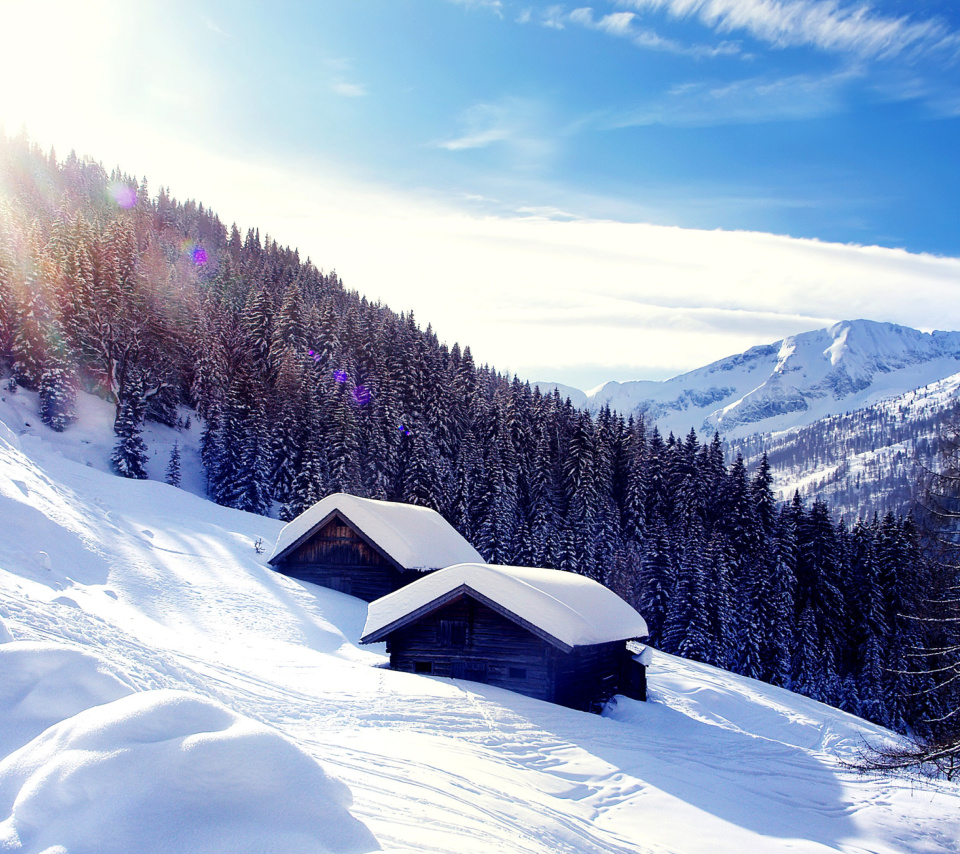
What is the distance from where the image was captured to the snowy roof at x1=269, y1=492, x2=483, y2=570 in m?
29.0

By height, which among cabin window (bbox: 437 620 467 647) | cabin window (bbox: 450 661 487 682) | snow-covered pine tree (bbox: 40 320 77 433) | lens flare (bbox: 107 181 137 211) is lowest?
cabin window (bbox: 450 661 487 682)

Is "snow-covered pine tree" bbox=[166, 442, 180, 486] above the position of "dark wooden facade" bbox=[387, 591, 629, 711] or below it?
above

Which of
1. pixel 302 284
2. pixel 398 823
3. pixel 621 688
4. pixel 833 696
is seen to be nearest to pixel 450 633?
pixel 621 688

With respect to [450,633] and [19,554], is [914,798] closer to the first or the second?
[450,633]

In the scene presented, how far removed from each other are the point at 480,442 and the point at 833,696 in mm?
35378

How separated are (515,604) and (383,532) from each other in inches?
436

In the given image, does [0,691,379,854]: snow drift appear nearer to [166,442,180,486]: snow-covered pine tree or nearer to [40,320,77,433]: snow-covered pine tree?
[40,320,77,433]: snow-covered pine tree

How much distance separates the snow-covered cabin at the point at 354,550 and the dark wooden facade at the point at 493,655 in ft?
23.8

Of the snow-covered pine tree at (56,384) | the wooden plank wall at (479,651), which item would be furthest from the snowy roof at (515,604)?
the snow-covered pine tree at (56,384)

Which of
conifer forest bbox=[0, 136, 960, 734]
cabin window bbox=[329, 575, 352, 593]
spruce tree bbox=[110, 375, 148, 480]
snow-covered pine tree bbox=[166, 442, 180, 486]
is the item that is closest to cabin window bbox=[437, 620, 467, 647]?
cabin window bbox=[329, 575, 352, 593]

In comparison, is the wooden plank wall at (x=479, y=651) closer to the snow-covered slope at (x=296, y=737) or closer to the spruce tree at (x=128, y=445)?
the snow-covered slope at (x=296, y=737)

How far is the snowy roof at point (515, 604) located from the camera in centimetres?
1944

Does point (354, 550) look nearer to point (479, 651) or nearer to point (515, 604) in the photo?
point (479, 651)

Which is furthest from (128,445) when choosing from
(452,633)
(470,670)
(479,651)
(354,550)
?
(479,651)
